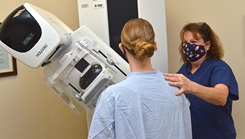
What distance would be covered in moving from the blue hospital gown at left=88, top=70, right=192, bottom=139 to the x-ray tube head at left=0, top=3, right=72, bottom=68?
0.50 m

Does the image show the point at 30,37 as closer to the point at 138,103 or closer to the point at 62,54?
the point at 62,54

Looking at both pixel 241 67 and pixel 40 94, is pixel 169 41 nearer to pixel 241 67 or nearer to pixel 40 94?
pixel 241 67

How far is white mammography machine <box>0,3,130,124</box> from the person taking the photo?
1.48 metres

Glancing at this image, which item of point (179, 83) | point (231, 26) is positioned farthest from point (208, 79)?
point (231, 26)

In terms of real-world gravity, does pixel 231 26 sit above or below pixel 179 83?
above

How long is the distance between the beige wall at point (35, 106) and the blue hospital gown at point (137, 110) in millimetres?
1177

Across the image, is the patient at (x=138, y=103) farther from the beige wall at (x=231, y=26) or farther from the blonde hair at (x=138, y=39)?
the beige wall at (x=231, y=26)

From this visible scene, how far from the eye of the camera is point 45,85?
233cm

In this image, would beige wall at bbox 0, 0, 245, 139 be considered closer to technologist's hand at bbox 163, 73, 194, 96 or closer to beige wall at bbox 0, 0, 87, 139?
beige wall at bbox 0, 0, 87, 139

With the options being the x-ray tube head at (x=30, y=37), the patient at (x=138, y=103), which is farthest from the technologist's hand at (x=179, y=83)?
the x-ray tube head at (x=30, y=37)

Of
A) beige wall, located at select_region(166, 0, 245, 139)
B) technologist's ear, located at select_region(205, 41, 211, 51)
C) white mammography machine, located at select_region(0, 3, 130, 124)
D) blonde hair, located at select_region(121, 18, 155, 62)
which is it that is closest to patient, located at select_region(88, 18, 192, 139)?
blonde hair, located at select_region(121, 18, 155, 62)

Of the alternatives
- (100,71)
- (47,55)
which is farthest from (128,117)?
(47,55)

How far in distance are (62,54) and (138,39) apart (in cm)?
64

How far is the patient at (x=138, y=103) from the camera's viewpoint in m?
1.15
